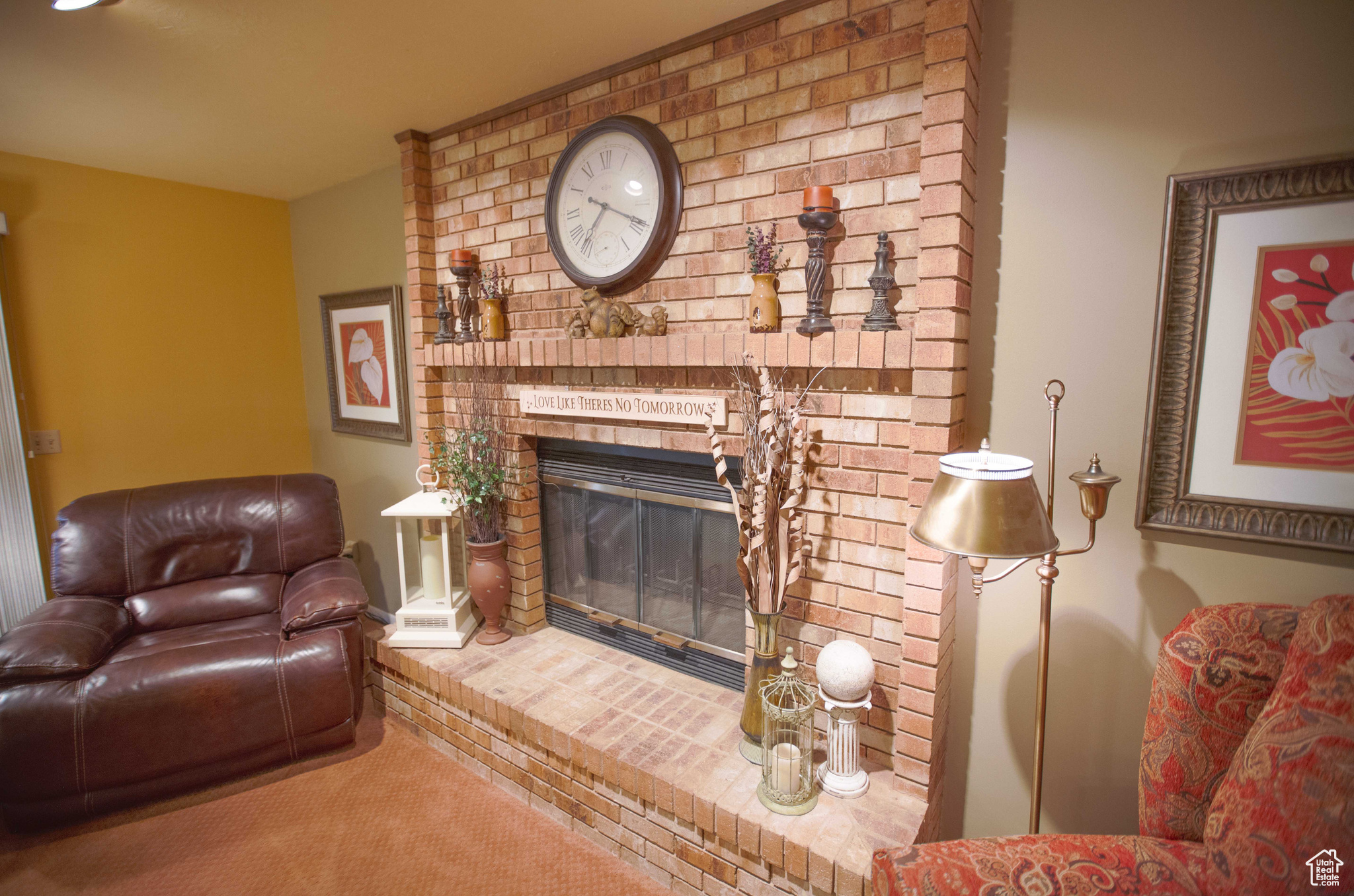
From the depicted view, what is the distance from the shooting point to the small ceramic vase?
2.48 meters

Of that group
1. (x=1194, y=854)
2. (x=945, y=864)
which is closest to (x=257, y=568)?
(x=945, y=864)

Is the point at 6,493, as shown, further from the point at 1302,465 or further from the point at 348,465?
the point at 1302,465

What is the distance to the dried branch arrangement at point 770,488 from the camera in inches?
67.0

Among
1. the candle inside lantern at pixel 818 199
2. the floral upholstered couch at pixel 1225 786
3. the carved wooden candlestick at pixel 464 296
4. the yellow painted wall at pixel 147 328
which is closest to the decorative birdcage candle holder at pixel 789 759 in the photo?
the floral upholstered couch at pixel 1225 786

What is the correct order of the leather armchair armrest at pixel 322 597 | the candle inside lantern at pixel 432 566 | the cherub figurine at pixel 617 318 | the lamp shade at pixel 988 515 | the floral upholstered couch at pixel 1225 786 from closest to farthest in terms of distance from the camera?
the floral upholstered couch at pixel 1225 786, the lamp shade at pixel 988 515, the cherub figurine at pixel 617 318, the leather armchair armrest at pixel 322 597, the candle inside lantern at pixel 432 566

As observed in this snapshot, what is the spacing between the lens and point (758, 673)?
5.90ft

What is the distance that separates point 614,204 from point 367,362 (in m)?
1.94

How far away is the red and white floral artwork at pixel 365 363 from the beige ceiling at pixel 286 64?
870mm

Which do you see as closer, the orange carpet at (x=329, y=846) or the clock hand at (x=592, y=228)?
the orange carpet at (x=329, y=846)

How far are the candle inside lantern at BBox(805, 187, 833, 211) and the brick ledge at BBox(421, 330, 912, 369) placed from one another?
33cm

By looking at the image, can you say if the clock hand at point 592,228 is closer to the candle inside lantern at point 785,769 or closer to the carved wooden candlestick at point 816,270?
the carved wooden candlestick at point 816,270

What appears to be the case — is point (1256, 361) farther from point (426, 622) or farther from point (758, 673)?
point (426, 622)

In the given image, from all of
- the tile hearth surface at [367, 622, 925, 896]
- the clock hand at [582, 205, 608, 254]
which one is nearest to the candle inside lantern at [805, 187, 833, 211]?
the clock hand at [582, 205, 608, 254]

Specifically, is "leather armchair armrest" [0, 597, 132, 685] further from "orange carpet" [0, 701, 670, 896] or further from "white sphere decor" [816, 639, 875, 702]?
"white sphere decor" [816, 639, 875, 702]
